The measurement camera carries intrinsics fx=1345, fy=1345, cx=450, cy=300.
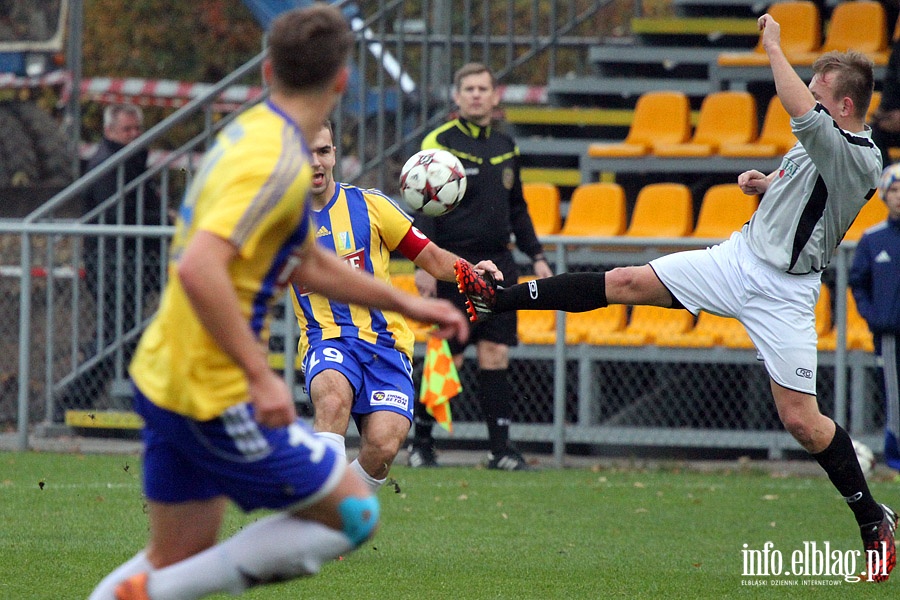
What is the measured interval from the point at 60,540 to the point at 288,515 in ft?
10.7

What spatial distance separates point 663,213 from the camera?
11.6 meters

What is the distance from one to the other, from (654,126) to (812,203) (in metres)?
7.19

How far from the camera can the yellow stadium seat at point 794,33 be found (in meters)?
13.3

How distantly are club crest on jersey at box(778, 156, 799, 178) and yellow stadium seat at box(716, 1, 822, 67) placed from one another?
753cm

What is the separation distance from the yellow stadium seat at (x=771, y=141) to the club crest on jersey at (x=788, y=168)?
5949 mm

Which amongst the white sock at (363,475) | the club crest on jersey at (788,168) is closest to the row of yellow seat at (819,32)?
the club crest on jersey at (788,168)

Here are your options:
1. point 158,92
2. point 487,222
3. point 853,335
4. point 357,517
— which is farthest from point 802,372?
point 158,92

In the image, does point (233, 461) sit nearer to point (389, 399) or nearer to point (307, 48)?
point (307, 48)

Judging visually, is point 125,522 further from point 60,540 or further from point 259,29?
point 259,29

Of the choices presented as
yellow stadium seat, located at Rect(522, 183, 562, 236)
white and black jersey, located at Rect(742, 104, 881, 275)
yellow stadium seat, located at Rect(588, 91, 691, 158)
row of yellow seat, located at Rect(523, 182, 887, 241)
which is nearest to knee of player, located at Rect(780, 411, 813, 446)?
white and black jersey, located at Rect(742, 104, 881, 275)

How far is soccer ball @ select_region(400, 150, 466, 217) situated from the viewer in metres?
6.29

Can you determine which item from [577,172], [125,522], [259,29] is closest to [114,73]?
[259,29]

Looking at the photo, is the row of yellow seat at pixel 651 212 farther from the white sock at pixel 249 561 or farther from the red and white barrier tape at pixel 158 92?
the white sock at pixel 249 561

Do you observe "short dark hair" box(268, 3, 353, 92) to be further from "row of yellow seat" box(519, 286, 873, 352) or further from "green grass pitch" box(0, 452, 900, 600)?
"row of yellow seat" box(519, 286, 873, 352)
